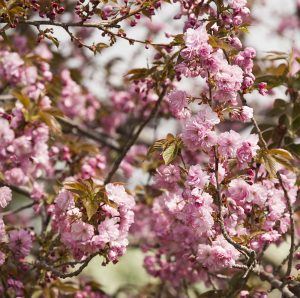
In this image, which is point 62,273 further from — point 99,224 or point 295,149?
point 295,149

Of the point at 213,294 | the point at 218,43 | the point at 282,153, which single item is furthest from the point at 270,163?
the point at 213,294

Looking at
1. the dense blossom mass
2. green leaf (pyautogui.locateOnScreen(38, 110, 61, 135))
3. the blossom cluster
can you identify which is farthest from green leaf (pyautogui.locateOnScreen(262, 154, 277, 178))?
green leaf (pyautogui.locateOnScreen(38, 110, 61, 135))

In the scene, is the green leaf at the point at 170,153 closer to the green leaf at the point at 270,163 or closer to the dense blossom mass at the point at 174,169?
the dense blossom mass at the point at 174,169

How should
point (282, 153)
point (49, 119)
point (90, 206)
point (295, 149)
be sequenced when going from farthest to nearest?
point (49, 119), point (295, 149), point (282, 153), point (90, 206)

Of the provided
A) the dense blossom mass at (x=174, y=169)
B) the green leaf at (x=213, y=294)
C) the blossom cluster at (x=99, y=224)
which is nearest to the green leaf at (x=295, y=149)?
the dense blossom mass at (x=174, y=169)

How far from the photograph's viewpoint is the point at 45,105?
419 centimetres

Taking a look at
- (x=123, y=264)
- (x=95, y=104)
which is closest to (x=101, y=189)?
(x=95, y=104)

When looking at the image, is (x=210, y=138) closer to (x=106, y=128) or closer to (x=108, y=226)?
(x=108, y=226)

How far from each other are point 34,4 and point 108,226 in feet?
3.70

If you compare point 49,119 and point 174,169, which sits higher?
point 49,119

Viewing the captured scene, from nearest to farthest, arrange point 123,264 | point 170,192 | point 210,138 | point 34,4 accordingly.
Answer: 1. point 210,138
2. point 34,4
3. point 170,192
4. point 123,264

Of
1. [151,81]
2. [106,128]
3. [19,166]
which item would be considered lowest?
[19,166]

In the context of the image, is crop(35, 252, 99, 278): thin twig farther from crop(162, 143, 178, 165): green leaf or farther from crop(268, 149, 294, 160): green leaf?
crop(268, 149, 294, 160): green leaf

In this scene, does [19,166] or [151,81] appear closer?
[151,81]
